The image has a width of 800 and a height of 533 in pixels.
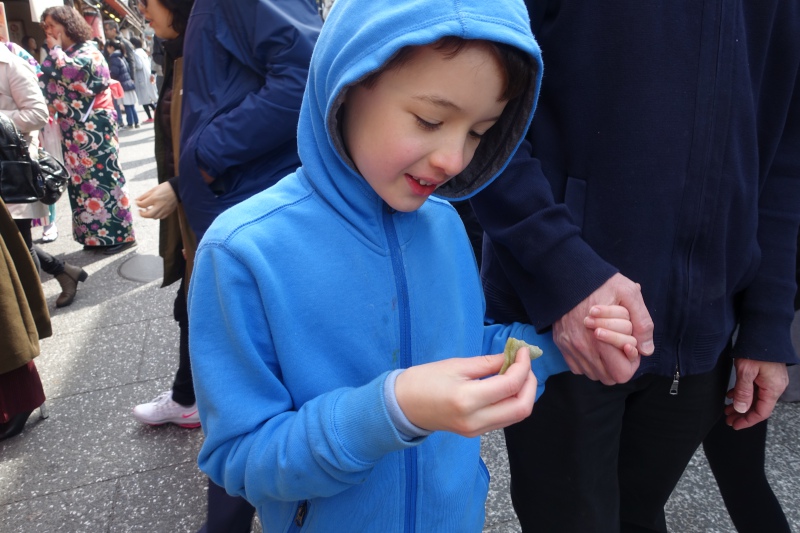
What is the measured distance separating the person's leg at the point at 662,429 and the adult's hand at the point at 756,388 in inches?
1.9

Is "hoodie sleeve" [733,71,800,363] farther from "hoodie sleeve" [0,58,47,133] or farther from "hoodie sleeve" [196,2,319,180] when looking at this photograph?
"hoodie sleeve" [0,58,47,133]

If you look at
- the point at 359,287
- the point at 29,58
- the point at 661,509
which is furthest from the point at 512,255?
the point at 29,58

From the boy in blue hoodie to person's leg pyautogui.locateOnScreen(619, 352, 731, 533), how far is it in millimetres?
447

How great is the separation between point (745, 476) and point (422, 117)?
138 cm

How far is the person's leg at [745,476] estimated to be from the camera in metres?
1.54

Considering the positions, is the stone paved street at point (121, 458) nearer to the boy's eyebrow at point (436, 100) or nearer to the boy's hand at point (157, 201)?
the boy's hand at point (157, 201)

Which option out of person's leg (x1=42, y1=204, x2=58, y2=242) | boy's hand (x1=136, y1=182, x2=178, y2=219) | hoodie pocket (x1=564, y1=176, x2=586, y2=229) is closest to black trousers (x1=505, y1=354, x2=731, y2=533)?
hoodie pocket (x1=564, y1=176, x2=586, y2=229)

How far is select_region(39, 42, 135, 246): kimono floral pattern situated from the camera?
4.74 metres

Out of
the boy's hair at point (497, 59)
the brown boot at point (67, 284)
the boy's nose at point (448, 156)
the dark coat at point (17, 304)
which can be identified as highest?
the boy's hair at point (497, 59)

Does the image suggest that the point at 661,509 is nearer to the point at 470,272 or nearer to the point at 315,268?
the point at 470,272

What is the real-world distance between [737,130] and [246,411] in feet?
3.35

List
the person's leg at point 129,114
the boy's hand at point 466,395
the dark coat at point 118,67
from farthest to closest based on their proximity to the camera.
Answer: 1. the person's leg at point 129,114
2. the dark coat at point 118,67
3. the boy's hand at point 466,395

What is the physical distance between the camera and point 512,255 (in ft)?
4.08

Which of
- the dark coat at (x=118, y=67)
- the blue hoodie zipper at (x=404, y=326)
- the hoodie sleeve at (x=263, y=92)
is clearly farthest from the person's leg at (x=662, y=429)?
the dark coat at (x=118, y=67)
